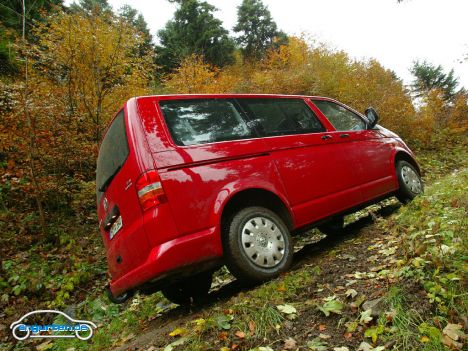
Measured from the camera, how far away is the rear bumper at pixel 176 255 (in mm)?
2484

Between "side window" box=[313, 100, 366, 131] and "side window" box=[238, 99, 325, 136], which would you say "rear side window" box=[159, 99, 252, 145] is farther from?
"side window" box=[313, 100, 366, 131]

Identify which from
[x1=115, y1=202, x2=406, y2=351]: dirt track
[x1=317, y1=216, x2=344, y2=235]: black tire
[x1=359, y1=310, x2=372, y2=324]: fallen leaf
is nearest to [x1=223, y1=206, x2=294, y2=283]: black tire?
[x1=115, y1=202, x2=406, y2=351]: dirt track

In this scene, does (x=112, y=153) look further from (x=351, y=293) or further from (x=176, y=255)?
(x=351, y=293)

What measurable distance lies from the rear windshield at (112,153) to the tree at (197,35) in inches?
904

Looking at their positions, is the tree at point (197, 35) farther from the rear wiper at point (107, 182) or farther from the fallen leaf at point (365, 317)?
the fallen leaf at point (365, 317)

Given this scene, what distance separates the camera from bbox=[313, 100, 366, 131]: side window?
4356 mm

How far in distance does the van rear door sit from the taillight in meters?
0.06

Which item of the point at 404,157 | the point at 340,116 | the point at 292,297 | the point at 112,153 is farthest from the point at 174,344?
the point at 404,157

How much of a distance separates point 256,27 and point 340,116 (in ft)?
93.1

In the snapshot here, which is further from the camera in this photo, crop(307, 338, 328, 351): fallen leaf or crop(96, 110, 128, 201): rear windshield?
crop(96, 110, 128, 201): rear windshield

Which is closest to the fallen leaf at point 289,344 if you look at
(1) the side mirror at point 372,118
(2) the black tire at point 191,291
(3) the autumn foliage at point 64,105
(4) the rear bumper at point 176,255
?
(4) the rear bumper at point 176,255

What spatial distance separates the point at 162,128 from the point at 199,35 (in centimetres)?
2470

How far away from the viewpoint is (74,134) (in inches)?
312

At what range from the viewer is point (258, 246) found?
2.94 metres
